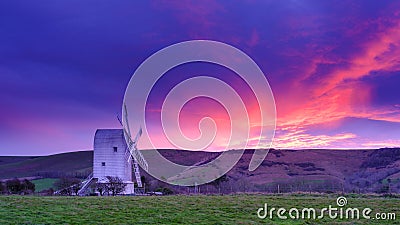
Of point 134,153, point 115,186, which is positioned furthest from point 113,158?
point 115,186

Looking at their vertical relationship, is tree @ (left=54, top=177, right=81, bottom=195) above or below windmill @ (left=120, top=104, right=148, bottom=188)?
below

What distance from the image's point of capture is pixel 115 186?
39.4 meters

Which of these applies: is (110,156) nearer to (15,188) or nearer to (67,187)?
(67,187)

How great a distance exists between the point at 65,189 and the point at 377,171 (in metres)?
56.0

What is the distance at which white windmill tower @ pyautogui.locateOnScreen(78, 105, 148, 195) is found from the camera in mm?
42906

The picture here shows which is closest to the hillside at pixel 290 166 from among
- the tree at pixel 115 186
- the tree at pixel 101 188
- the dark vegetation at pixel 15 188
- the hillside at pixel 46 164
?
the hillside at pixel 46 164

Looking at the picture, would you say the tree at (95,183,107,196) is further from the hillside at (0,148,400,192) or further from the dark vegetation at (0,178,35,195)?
the hillside at (0,148,400,192)

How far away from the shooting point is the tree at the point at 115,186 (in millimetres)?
38875

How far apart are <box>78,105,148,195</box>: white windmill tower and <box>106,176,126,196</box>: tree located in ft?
4.64

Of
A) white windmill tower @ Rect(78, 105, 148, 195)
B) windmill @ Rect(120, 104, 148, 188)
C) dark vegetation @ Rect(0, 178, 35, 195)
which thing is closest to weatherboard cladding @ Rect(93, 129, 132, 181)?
white windmill tower @ Rect(78, 105, 148, 195)

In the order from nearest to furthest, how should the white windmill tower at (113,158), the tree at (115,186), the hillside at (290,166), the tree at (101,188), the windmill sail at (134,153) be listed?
the tree at (115,186) < the tree at (101,188) < the white windmill tower at (113,158) < the windmill sail at (134,153) < the hillside at (290,166)

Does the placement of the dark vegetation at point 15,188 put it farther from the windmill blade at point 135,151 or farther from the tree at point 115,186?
the windmill blade at point 135,151

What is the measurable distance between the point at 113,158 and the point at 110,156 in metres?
0.41

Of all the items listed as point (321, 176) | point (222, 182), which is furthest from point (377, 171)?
point (222, 182)
